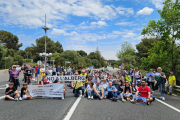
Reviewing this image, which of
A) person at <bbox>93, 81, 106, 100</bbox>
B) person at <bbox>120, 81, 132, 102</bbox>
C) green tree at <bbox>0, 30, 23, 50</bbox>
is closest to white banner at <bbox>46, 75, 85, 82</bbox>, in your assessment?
person at <bbox>93, 81, 106, 100</bbox>

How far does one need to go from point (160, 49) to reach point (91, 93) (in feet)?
30.3

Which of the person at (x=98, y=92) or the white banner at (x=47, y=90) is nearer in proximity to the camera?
the white banner at (x=47, y=90)

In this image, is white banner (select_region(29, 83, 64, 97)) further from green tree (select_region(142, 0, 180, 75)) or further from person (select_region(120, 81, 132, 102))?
green tree (select_region(142, 0, 180, 75))

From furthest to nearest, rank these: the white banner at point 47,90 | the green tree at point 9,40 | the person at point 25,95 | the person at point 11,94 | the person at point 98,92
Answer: the green tree at point 9,40 < the person at point 98,92 < the white banner at point 47,90 < the person at point 25,95 < the person at point 11,94

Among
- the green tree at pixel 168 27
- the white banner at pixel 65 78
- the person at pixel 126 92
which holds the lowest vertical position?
the person at pixel 126 92

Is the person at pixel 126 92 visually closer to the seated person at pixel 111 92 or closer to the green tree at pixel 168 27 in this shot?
the seated person at pixel 111 92

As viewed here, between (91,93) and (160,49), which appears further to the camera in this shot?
(160,49)

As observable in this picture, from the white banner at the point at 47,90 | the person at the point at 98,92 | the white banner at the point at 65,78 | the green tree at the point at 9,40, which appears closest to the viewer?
the white banner at the point at 47,90

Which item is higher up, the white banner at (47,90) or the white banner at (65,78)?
the white banner at (65,78)

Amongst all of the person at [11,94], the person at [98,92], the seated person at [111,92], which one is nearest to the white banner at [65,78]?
the person at [98,92]

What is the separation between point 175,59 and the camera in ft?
52.9

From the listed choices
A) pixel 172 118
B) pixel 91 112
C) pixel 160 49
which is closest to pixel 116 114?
pixel 91 112

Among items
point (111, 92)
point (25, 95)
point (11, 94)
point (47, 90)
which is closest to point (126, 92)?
point (111, 92)

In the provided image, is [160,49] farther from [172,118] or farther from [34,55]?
[34,55]
